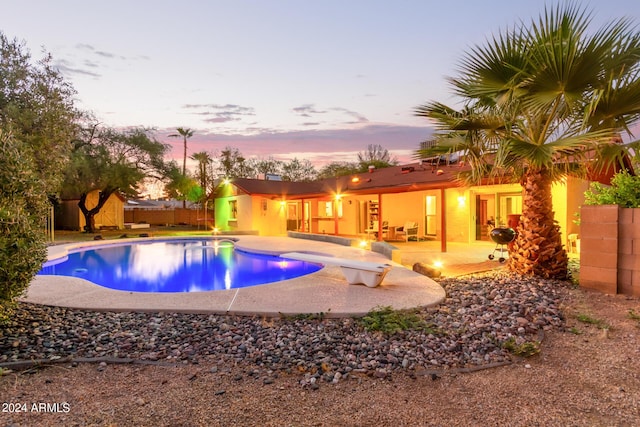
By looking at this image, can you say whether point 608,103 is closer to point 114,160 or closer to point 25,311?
point 25,311

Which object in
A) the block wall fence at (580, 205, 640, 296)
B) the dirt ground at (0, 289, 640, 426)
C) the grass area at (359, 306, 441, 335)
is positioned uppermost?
the block wall fence at (580, 205, 640, 296)

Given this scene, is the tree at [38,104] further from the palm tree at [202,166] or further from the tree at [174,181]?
the palm tree at [202,166]

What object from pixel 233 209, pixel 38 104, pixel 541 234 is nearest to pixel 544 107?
pixel 541 234

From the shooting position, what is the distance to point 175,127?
147ft

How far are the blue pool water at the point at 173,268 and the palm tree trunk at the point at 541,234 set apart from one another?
19.6ft

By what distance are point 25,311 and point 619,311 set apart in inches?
335

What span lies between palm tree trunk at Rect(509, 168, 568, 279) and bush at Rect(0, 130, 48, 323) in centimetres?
794

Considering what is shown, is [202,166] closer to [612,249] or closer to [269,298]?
[269,298]

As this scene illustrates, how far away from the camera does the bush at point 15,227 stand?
407cm

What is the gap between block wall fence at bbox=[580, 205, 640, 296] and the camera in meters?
5.67

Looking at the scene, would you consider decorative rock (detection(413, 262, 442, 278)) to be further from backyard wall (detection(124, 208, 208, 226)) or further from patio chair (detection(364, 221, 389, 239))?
backyard wall (detection(124, 208, 208, 226))

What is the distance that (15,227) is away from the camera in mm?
4152

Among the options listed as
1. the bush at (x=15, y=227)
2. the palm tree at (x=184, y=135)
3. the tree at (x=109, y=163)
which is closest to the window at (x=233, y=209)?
the tree at (x=109, y=163)

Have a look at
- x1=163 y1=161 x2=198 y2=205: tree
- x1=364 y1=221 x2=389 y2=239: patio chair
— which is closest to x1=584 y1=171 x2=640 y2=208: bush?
x1=364 y1=221 x2=389 y2=239: patio chair
